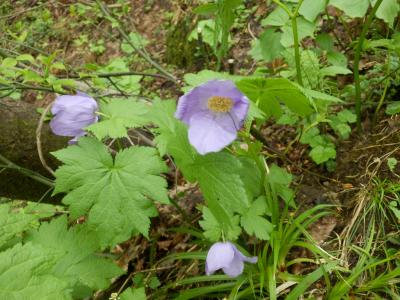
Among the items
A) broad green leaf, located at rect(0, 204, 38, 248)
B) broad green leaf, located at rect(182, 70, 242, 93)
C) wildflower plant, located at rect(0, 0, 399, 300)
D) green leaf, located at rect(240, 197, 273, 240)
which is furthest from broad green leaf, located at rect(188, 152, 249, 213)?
broad green leaf, located at rect(0, 204, 38, 248)

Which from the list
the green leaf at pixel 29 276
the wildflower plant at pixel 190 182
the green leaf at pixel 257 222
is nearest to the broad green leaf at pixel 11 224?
the wildflower plant at pixel 190 182

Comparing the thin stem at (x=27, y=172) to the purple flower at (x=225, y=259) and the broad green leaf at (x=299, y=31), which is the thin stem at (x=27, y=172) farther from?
the broad green leaf at (x=299, y=31)

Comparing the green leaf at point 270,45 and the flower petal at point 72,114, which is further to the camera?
the green leaf at point 270,45

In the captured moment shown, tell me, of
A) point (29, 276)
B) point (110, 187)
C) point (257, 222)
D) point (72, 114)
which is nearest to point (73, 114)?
point (72, 114)

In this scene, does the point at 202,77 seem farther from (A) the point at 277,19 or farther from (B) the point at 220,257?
(A) the point at 277,19

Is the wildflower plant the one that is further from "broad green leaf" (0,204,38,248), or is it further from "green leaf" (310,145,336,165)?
"green leaf" (310,145,336,165)

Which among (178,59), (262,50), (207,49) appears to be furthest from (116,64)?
(262,50)
